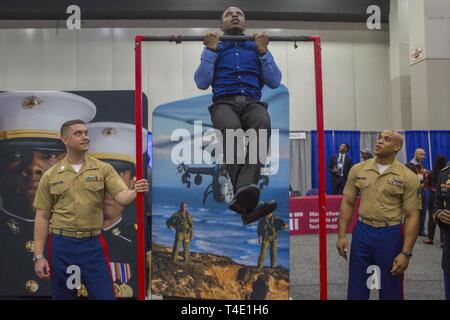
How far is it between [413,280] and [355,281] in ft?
7.68

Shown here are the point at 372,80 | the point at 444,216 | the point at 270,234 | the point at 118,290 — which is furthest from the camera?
the point at 372,80

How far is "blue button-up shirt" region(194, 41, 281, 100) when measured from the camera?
285 centimetres

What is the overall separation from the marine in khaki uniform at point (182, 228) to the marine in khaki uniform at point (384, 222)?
4.66 feet

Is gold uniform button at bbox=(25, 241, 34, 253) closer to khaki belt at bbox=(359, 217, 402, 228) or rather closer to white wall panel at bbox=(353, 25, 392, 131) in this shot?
khaki belt at bbox=(359, 217, 402, 228)

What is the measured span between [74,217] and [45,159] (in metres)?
1.41

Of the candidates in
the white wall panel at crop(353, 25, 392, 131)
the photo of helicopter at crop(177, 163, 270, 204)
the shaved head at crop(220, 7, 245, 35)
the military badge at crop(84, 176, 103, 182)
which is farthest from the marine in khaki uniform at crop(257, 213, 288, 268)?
the white wall panel at crop(353, 25, 392, 131)

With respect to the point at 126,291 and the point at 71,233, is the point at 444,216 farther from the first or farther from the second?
the point at 126,291

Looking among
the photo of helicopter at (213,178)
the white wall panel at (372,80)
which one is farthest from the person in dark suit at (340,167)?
the photo of helicopter at (213,178)

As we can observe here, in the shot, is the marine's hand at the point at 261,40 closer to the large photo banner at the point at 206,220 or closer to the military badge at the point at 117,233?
the large photo banner at the point at 206,220

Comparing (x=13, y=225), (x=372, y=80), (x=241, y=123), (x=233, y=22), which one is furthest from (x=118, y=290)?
(x=372, y=80)

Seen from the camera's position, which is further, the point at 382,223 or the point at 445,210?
the point at 445,210

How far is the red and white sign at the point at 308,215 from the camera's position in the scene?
26.0 ft

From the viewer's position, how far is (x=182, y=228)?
392cm
